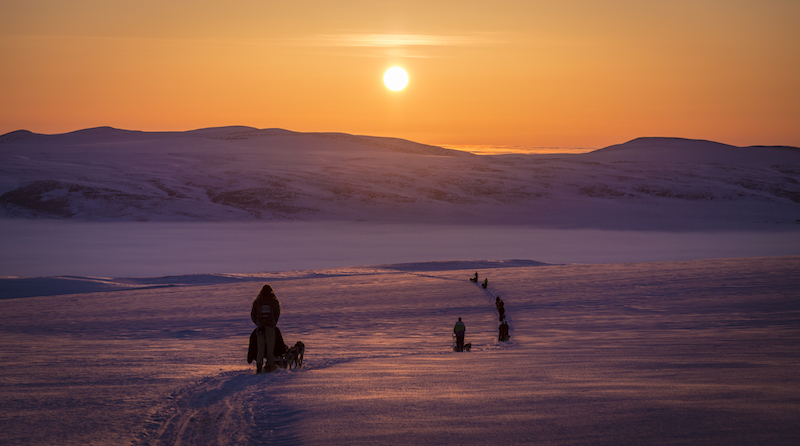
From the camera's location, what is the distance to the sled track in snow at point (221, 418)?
5.48m

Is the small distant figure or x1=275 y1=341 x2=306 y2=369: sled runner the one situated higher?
x1=275 y1=341 x2=306 y2=369: sled runner

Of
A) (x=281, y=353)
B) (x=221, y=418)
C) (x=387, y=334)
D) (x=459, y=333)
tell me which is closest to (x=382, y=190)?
(x=387, y=334)

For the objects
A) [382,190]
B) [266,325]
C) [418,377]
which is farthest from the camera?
[382,190]

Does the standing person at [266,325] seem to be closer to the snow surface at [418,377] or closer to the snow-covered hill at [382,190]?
the snow surface at [418,377]

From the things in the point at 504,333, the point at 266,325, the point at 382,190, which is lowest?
the point at 504,333

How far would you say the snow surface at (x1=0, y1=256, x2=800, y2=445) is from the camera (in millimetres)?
5328

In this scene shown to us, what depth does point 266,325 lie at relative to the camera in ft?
30.2

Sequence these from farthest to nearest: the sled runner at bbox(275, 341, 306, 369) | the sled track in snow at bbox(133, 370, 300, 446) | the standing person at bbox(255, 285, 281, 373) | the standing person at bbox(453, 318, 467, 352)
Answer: the standing person at bbox(453, 318, 467, 352), the sled runner at bbox(275, 341, 306, 369), the standing person at bbox(255, 285, 281, 373), the sled track in snow at bbox(133, 370, 300, 446)

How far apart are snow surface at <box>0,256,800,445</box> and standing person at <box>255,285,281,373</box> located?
499mm

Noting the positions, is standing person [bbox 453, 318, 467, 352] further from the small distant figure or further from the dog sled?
the dog sled

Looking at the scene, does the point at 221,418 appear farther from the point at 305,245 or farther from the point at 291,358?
the point at 305,245

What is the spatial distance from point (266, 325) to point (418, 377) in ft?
8.68

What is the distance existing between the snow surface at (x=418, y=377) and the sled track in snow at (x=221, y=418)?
0.03 metres

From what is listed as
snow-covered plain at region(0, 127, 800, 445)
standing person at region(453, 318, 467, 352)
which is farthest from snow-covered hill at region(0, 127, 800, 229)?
standing person at region(453, 318, 467, 352)
